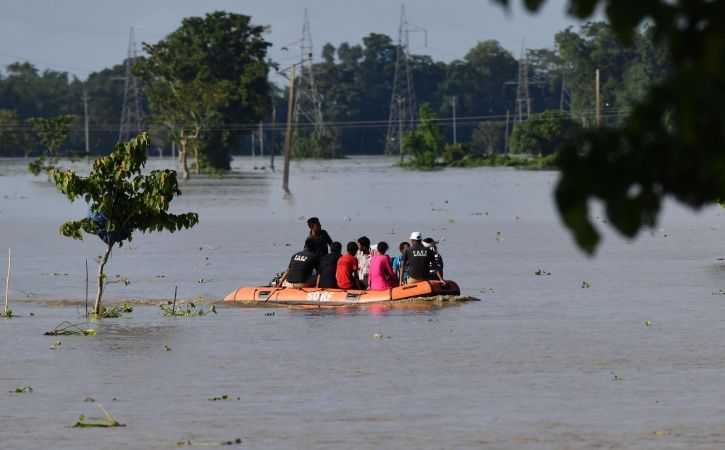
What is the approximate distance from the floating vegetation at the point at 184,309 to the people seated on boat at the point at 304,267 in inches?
67.3

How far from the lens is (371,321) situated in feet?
88.5

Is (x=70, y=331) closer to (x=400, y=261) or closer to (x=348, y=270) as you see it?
(x=348, y=270)

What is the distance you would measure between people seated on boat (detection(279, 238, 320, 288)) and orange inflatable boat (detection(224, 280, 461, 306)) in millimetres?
147

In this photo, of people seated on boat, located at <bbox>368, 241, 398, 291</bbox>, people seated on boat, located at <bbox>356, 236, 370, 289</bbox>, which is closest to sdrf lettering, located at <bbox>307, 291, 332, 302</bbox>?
people seated on boat, located at <bbox>356, 236, 370, 289</bbox>

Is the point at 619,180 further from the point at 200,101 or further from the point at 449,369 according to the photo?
the point at 200,101

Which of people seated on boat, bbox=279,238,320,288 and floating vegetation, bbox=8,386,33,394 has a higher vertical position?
people seated on boat, bbox=279,238,320,288

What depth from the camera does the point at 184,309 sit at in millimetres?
30078

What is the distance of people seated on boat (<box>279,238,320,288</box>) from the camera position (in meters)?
28.0

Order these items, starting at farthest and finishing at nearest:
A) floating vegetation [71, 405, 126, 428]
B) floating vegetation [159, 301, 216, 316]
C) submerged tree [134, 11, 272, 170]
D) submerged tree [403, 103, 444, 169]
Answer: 1. submerged tree [403, 103, 444, 169]
2. submerged tree [134, 11, 272, 170]
3. floating vegetation [159, 301, 216, 316]
4. floating vegetation [71, 405, 126, 428]

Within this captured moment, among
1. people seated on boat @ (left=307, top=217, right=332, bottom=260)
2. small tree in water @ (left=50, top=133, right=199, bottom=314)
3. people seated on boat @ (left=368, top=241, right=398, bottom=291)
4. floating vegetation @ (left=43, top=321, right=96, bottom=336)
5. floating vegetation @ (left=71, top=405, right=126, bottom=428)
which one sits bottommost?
floating vegetation @ (left=43, top=321, right=96, bottom=336)

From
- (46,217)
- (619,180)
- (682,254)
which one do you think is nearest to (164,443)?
(619,180)

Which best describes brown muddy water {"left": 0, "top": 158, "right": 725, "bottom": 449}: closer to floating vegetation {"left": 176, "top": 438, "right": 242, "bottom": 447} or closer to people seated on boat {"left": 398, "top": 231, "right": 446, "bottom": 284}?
floating vegetation {"left": 176, "top": 438, "right": 242, "bottom": 447}

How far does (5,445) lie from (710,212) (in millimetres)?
66230

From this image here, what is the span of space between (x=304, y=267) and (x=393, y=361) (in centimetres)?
671
